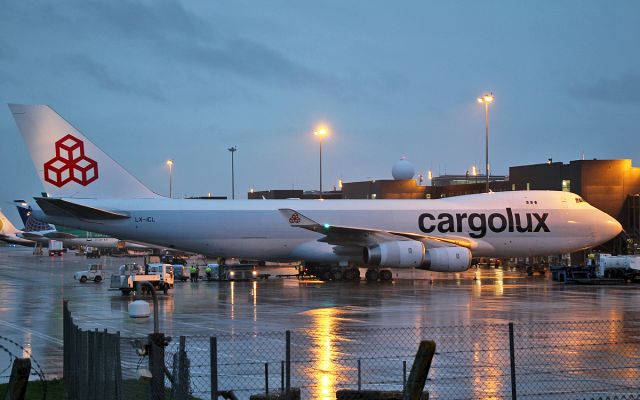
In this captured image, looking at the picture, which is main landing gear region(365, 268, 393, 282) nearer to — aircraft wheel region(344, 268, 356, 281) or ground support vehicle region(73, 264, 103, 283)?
aircraft wheel region(344, 268, 356, 281)

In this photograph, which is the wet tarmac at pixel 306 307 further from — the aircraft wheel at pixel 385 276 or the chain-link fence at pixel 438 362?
the chain-link fence at pixel 438 362

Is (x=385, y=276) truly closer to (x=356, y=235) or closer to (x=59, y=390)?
(x=356, y=235)

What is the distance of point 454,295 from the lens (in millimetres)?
40594

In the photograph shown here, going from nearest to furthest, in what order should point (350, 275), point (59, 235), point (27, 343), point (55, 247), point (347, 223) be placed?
point (27, 343)
point (347, 223)
point (350, 275)
point (59, 235)
point (55, 247)

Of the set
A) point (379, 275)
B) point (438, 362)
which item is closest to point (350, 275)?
point (379, 275)

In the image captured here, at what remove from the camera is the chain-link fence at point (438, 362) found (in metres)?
16.0

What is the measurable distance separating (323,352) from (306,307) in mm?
13194

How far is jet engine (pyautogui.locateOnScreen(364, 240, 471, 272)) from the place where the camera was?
157ft

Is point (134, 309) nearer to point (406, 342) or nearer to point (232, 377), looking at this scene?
point (232, 377)

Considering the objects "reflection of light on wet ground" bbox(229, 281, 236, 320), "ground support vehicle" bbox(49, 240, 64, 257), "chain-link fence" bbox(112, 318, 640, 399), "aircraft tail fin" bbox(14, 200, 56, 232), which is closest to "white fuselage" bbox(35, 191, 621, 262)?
"reflection of light on wet ground" bbox(229, 281, 236, 320)

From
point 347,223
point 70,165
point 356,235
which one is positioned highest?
point 70,165

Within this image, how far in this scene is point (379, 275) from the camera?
51.8 m

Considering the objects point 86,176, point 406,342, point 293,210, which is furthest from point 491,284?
point 406,342

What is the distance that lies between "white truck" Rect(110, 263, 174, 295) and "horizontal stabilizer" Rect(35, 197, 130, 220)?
3.01m
